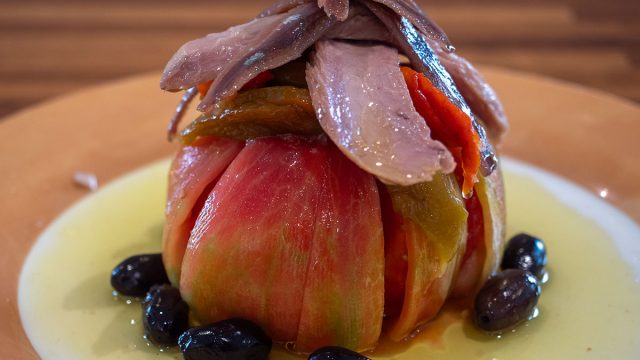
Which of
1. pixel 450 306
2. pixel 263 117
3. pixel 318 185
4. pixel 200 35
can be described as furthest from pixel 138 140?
pixel 200 35

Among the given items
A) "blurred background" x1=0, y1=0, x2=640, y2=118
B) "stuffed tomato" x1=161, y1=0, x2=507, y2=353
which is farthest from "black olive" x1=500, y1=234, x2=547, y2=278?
"blurred background" x1=0, y1=0, x2=640, y2=118

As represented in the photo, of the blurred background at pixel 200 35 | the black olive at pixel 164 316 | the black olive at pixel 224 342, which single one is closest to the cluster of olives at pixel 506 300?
the black olive at pixel 224 342

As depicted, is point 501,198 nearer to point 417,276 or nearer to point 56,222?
point 417,276

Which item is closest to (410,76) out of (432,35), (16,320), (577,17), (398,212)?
(432,35)

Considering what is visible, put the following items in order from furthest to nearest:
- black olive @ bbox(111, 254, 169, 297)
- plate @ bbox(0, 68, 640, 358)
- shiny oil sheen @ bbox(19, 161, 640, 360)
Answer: plate @ bbox(0, 68, 640, 358)
black olive @ bbox(111, 254, 169, 297)
shiny oil sheen @ bbox(19, 161, 640, 360)

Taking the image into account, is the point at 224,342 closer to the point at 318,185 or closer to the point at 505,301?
the point at 318,185

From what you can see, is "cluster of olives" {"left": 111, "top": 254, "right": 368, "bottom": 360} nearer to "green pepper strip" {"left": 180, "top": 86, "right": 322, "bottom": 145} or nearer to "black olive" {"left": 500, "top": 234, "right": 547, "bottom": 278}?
"green pepper strip" {"left": 180, "top": 86, "right": 322, "bottom": 145}

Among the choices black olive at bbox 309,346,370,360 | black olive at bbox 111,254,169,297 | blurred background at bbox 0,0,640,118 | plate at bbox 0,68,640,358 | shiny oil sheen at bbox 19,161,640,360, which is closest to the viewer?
black olive at bbox 309,346,370,360
